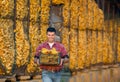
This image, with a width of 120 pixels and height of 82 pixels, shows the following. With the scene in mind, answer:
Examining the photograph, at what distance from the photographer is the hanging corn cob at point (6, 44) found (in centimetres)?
659

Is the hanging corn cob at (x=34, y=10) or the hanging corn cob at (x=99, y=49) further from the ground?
the hanging corn cob at (x=34, y=10)

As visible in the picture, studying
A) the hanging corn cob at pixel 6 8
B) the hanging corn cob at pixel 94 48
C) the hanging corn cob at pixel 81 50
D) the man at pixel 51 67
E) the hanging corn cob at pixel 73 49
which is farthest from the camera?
the hanging corn cob at pixel 94 48

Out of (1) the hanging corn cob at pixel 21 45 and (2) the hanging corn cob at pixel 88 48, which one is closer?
(1) the hanging corn cob at pixel 21 45

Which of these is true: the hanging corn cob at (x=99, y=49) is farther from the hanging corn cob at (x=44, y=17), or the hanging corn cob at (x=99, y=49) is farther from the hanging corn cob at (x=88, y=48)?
the hanging corn cob at (x=44, y=17)

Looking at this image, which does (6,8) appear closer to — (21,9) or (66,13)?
(21,9)

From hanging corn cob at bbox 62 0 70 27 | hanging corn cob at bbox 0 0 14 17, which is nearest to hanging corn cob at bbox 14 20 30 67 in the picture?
hanging corn cob at bbox 0 0 14 17

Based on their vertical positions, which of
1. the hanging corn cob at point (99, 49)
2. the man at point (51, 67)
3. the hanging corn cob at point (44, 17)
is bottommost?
the hanging corn cob at point (99, 49)

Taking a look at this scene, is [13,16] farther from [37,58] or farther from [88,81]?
[88,81]

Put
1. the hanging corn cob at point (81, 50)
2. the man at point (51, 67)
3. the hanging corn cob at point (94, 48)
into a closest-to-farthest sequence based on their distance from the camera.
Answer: the man at point (51, 67) → the hanging corn cob at point (81, 50) → the hanging corn cob at point (94, 48)

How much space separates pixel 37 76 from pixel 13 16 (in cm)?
159

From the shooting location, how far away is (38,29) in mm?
7691

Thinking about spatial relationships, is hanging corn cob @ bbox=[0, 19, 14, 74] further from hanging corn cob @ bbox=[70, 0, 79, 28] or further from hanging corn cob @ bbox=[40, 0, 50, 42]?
hanging corn cob @ bbox=[70, 0, 79, 28]

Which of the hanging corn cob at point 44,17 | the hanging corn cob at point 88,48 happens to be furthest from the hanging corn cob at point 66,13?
the hanging corn cob at point 88,48

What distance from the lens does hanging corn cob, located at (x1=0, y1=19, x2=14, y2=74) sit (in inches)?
259
